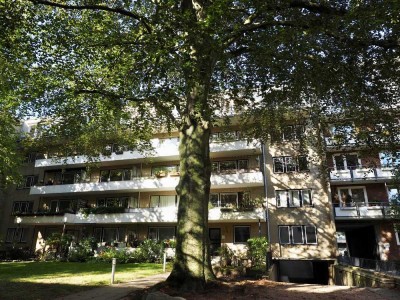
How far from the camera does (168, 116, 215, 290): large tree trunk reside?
9766 mm

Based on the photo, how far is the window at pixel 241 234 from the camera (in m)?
27.6

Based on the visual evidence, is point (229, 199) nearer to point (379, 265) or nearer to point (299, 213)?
point (299, 213)

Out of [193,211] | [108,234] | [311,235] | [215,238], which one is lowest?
[215,238]

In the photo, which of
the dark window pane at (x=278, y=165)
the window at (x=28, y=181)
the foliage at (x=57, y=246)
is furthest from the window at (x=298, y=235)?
the window at (x=28, y=181)

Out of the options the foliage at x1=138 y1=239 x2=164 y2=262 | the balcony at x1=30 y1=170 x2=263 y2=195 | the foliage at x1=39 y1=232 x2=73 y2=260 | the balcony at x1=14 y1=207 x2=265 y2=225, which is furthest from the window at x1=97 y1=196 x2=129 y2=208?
the foliage at x1=138 y1=239 x2=164 y2=262

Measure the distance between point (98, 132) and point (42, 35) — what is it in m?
9.17

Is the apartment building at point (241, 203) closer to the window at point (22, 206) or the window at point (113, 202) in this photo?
the window at point (113, 202)

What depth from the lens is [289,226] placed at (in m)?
27.1

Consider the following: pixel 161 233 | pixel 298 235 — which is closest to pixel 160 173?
pixel 161 233

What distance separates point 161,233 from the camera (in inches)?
1184

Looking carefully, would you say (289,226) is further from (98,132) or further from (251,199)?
(98,132)

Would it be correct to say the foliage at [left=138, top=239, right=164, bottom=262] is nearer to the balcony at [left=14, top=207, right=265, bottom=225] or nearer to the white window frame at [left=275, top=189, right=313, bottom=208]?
the balcony at [left=14, top=207, right=265, bottom=225]

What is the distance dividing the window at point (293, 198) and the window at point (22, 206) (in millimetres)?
27293

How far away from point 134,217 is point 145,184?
3194 millimetres
